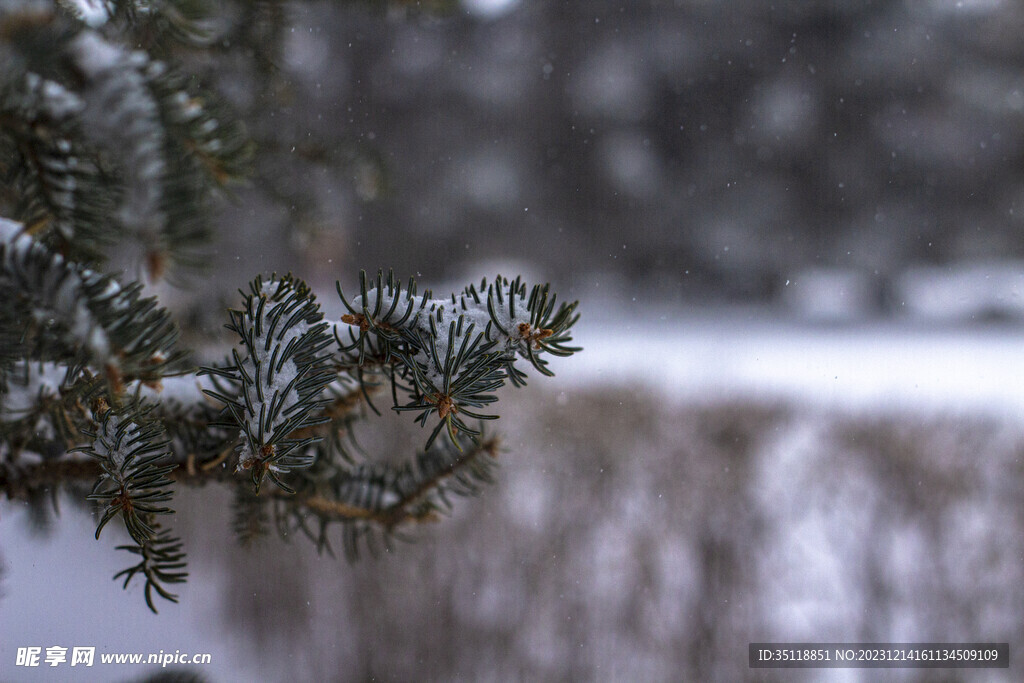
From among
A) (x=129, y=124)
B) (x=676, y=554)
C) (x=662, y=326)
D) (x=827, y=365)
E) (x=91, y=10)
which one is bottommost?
(x=676, y=554)

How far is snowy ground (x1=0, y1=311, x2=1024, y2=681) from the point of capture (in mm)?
964

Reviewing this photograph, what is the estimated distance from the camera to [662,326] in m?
2.07

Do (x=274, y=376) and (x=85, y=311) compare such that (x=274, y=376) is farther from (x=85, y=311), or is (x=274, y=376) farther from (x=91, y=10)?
(x=91, y=10)

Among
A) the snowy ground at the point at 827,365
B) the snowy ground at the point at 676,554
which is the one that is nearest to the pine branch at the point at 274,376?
the snowy ground at the point at 676,554

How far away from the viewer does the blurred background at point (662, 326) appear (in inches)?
33.8

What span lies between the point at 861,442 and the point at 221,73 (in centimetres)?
110

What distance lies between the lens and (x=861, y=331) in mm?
2172

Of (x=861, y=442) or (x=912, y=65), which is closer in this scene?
(x=861, y=442)

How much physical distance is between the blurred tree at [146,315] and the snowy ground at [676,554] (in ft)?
2.24

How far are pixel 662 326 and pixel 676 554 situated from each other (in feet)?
3.67

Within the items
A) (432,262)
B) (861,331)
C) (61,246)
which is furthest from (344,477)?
(432,262)

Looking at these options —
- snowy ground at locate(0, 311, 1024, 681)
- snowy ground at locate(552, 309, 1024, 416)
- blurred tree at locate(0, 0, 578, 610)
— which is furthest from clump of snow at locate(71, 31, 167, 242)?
snowy ground at locate(552, 309, 1024, 416)

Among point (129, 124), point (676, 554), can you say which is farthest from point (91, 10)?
point (676, 554)

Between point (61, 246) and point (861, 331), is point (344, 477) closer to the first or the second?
point (61, 246)
